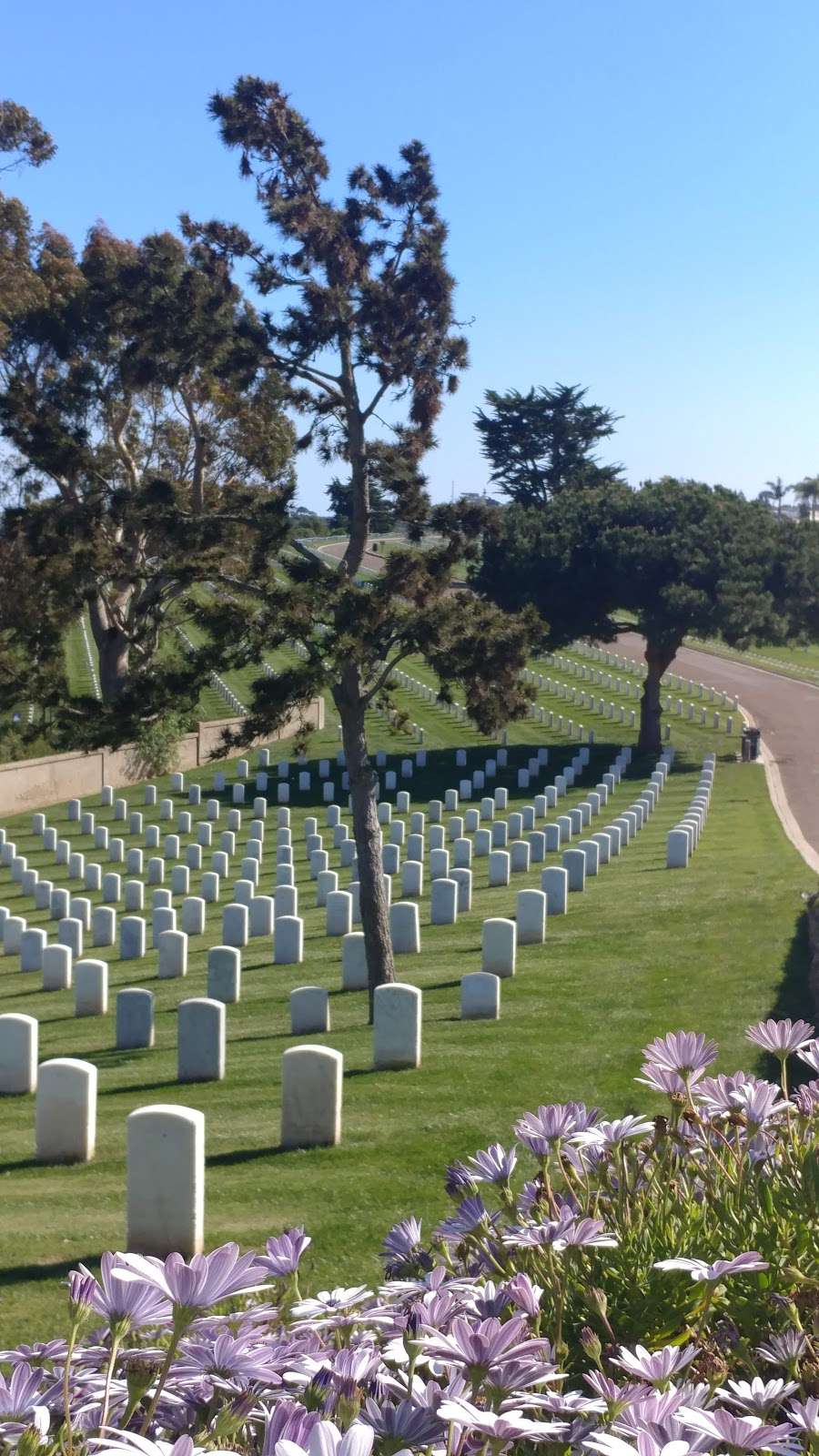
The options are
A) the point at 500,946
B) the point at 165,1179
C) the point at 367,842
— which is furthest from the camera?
the point at 500,946

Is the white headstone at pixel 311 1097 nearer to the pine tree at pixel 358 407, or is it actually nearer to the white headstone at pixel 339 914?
the pine tree at pixel 358 407

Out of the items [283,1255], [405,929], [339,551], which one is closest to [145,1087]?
[405,929]

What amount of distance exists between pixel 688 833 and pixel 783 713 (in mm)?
27413

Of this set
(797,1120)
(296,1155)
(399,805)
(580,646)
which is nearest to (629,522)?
(399,805)

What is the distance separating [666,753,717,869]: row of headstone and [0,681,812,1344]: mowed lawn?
0.28 meters

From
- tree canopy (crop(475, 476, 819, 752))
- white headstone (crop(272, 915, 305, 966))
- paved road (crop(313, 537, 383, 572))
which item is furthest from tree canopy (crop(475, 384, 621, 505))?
white headstone (crop(272, 915, 305, 966))

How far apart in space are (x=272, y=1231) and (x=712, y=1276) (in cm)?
485

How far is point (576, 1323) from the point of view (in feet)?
10.3

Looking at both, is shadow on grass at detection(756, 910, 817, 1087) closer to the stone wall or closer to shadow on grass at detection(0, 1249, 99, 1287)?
shadow on grass at detection(0, 1249, 99, 1287)

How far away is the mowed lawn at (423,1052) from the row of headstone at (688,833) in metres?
0.28

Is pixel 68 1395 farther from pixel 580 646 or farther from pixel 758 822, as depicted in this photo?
pixel 580 646

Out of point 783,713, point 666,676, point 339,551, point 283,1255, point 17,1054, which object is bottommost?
point 17,1054

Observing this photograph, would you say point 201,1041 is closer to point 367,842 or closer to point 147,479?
point 367,842

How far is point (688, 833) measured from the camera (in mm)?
22328
